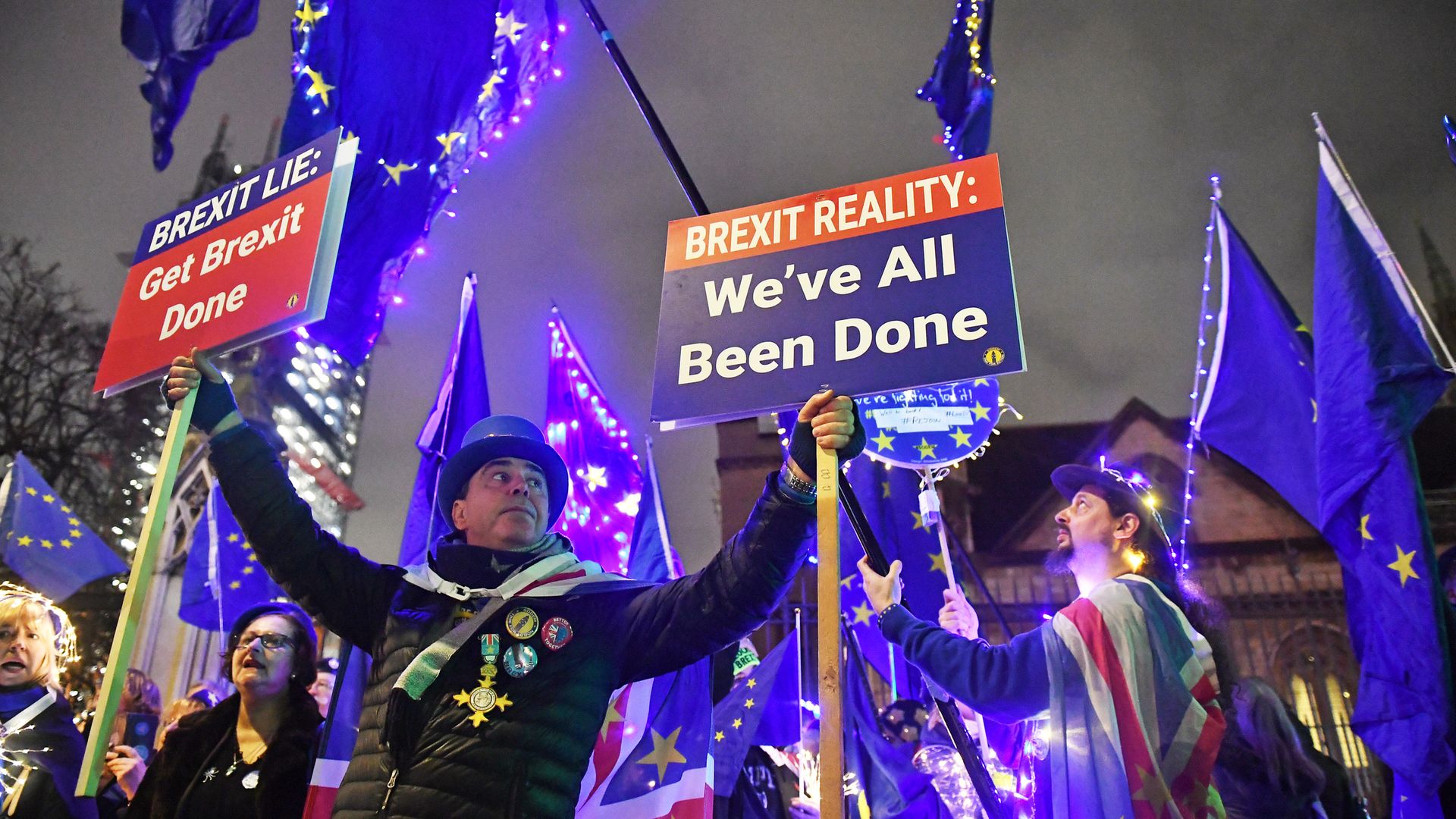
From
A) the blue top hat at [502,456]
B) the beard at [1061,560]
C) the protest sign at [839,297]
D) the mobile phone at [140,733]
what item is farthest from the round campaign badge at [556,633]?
the mobile phone at [140,733]

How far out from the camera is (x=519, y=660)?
242 centimetres

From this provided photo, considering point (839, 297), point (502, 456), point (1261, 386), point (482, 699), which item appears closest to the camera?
point (482, 699)

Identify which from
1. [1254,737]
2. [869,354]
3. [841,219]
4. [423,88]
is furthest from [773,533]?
[423,88]

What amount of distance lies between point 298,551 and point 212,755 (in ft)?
3.52

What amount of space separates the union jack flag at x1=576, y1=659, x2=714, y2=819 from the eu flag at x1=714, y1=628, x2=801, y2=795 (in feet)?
3.69

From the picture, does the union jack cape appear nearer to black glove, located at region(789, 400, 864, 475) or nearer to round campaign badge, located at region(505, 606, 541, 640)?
black glove, located at region(789, 400, 864, 475)

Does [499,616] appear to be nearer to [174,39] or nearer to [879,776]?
[879,776]

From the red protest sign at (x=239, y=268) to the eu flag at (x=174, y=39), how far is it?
7.62 feet

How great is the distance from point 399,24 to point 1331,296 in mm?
6000

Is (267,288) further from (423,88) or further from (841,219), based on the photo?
(423,88)

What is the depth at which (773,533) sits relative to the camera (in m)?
2.38

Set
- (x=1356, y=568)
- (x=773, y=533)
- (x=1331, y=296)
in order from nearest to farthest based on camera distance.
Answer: (x=773, y=533) < (x=1356, y=568) < (x=1331, y=296)

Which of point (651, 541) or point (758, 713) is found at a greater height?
point (651, 541)

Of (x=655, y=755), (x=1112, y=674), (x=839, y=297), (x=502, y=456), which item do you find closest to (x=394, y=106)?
(x=502, y=456)
